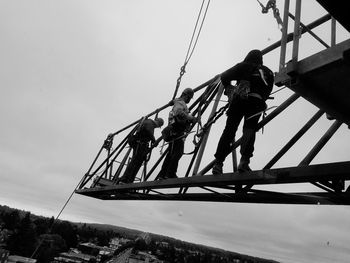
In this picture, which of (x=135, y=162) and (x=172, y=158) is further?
(x=135, y=162)

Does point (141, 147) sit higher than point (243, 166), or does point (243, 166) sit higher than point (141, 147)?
point (141, 147)

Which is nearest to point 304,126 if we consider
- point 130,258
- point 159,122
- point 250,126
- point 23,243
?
point 250,126

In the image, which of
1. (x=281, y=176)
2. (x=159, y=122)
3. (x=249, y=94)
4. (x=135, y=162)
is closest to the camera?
(x=281, y=176)

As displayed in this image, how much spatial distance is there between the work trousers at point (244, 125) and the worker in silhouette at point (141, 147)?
3.72m

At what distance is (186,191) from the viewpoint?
6754 millimetres

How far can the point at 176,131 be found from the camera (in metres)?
7.17

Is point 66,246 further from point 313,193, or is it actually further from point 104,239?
point 313,193

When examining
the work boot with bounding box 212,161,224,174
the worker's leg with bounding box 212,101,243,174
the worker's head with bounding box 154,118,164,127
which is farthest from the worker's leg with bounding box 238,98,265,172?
the worker's head with bounding box 154,118,164,127

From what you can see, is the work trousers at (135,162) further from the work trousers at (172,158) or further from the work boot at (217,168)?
the work boot at (217,168)

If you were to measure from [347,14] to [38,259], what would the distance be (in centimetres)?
7023

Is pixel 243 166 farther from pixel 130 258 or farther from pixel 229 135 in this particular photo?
pixel 130 258

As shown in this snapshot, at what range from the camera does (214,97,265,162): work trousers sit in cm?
478

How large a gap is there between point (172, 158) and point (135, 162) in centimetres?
204

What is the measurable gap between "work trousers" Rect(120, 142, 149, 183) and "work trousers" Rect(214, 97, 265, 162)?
12.7ft
